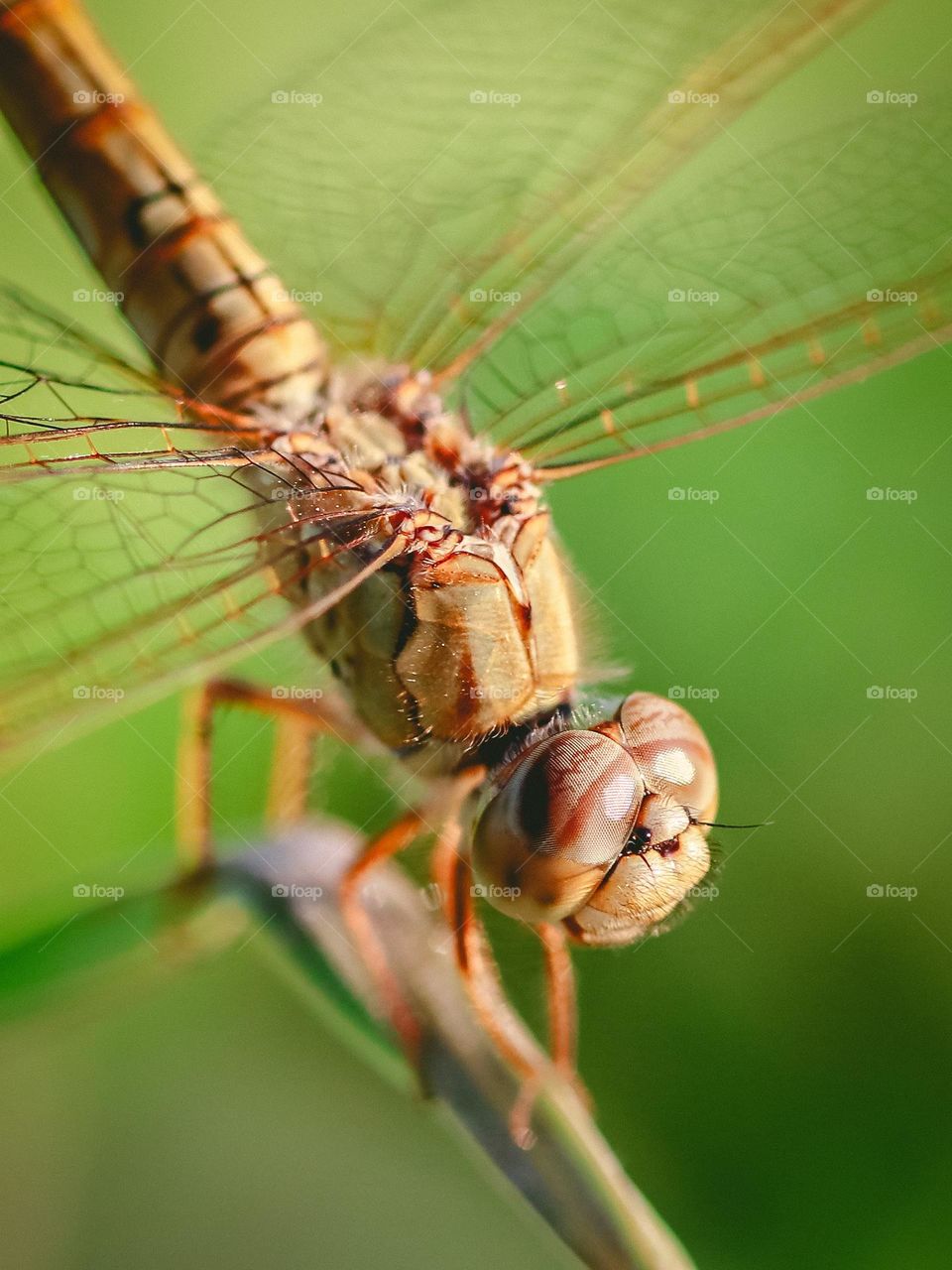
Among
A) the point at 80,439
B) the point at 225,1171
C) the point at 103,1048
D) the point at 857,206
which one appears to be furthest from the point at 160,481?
the point at 857,206

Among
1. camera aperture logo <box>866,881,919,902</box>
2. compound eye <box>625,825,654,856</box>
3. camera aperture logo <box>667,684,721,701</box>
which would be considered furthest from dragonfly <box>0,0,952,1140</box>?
camera aperture logo <box>866,881,919,902</box>

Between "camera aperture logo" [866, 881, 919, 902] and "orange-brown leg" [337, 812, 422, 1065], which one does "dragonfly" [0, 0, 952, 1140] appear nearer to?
"orange-brown leg" [337, 812, 422, 1065]

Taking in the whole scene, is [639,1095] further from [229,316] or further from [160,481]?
[229,316]

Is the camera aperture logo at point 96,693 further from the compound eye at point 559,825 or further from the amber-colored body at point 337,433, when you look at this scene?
the compound eye at point 559,825

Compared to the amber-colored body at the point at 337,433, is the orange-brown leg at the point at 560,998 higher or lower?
lower

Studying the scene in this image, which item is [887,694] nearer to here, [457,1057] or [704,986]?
[704,986]

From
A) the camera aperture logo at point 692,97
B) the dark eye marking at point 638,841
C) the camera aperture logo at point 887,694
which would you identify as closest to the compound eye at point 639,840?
the dark eye marking at point 638,841
